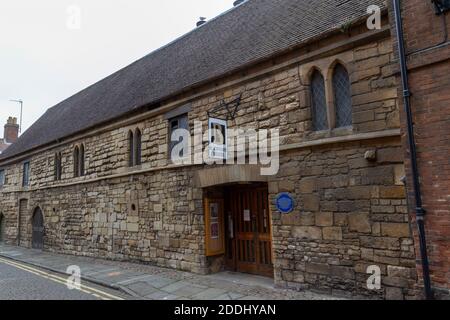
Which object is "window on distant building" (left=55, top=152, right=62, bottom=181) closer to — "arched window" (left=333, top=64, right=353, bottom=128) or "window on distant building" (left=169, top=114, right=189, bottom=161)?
"window on distant building" (left=169, top=114, right=189, bottom=161)

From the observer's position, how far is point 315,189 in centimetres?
664

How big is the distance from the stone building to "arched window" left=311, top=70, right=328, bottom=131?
0.08 feet

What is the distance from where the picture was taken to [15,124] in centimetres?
2920

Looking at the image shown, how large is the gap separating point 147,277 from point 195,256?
1.33 meters

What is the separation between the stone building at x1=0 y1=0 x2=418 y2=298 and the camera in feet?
19.4

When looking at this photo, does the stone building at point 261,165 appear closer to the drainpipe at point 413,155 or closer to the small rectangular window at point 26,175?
the drainpipe at point 413,155

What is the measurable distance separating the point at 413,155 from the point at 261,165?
126 inches

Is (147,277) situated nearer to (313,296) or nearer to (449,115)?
(313,296)

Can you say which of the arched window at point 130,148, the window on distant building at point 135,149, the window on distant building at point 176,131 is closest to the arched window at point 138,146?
the window on distant building at point 135,149

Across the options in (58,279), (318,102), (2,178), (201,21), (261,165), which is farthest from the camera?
(2,178)

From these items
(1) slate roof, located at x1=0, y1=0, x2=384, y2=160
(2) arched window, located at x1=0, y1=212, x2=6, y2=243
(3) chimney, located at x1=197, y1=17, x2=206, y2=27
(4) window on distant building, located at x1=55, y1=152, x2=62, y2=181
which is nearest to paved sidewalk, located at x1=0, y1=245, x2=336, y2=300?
(1) slate roof, located at x1=0, y1=0, x2=384, y2=160

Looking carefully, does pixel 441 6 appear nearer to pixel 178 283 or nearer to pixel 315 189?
pixel 315 189

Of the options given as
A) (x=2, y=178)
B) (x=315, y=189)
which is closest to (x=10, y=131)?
(x=2, y=178)
